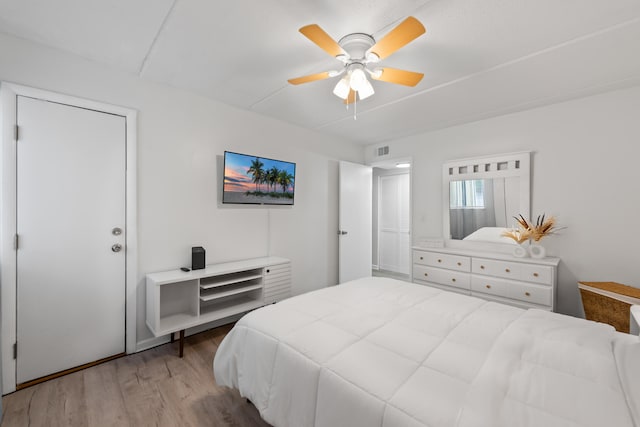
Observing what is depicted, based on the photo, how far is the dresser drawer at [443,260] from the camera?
321cm

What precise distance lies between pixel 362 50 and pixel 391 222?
4.26 meters

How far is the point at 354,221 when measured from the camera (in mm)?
4438

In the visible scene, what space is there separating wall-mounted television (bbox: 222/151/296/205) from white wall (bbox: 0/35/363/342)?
0.40 feet

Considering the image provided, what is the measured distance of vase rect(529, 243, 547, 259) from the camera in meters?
2.84

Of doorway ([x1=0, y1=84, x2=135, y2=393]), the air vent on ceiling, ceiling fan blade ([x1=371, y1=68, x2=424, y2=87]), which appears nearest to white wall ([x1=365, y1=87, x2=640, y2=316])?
the air vent on ceiling

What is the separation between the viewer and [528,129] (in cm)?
311

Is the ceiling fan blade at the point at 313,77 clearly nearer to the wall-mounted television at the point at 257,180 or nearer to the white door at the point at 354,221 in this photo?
the wall-mounted television at the point at 257,180

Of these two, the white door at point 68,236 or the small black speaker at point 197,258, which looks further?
the small black speaker at point 197,258

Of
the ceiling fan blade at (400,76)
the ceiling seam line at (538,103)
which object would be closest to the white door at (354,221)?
the ceiling seam line at (538,103)

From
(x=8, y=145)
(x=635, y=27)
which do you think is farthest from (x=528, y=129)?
(x=8, y=145)

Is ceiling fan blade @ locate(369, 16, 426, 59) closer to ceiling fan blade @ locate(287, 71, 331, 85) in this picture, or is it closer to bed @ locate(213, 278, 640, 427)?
ceiling fan blade @ locate(287, 71, 331, 85)

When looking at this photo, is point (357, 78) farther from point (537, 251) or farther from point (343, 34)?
point (537, 251)

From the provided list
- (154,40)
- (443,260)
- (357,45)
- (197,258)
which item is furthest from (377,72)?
(443,260)

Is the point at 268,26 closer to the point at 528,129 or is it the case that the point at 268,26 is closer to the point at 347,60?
the point at 347,60
